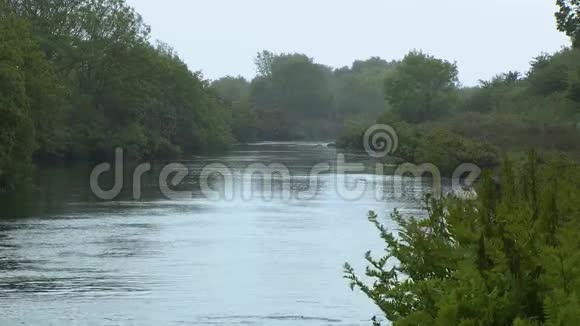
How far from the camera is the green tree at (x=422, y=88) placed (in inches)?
3770

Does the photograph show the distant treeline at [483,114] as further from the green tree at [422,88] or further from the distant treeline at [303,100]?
the distant treeline at [303,100]

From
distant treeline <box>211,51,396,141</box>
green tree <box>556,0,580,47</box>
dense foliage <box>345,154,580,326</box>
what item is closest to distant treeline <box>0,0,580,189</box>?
green tree <box>556,0,580,47</box>

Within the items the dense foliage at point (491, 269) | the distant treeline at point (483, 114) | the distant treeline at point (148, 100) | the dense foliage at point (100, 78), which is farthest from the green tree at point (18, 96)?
the dense foliage at point (491, 269)

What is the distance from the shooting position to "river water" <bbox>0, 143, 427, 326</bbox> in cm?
1600

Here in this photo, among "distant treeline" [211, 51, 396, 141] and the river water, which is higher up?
"distant treeline" [211, 51, 396, 141]

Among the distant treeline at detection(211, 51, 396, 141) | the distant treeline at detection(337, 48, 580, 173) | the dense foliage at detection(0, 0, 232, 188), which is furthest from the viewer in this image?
the distant treeline at detection(211, 51, 396, 141)

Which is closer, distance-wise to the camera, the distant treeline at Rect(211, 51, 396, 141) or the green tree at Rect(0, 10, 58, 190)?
the green tree at Rect(0, 10, 58, 190)

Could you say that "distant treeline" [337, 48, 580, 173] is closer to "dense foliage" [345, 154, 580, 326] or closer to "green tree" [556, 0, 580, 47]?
"green tree" [556, 0, 580, 47]

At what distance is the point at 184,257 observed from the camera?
2252cm

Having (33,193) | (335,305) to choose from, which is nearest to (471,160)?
(33,193)

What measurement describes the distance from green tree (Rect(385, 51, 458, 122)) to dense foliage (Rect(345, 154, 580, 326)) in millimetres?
88155

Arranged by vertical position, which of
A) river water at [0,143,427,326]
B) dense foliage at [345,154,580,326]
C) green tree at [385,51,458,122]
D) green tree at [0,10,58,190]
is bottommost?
river water at [0,143,427,326]

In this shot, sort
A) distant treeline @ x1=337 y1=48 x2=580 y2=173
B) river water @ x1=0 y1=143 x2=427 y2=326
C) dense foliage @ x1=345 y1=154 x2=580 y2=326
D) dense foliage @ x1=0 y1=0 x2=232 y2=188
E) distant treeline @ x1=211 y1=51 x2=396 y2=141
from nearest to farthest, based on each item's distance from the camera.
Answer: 1. dense foliage @ x1=345 y1=154 x2=580 y2=326
2. river water @ x1=0 y1=143 x2=427 y2=326
3. distant treeline @ x1=337 y1=48 x2=580 y2=173
4. dense foliage @ x1=0 y1=0 x2=232 y2=188
5. distant treeline @ x1=211 y1=51 x2=396 y2=141

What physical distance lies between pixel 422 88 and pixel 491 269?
3608 inches
